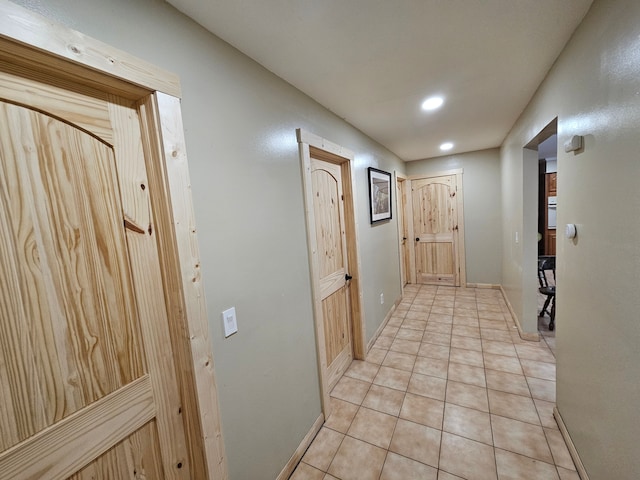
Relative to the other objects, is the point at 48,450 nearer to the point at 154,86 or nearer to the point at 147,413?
the point at 147,413

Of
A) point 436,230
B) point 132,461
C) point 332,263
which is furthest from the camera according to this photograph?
point 436,230

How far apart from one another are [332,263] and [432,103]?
1.59m

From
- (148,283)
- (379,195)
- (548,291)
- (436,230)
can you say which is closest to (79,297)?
(148,283)

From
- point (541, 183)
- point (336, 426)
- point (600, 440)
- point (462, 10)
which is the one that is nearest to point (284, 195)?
point (462, 10)

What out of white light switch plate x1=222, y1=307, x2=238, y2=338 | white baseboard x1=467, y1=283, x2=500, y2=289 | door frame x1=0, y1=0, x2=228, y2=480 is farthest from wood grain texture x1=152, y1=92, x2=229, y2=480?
white baseboard x1=467, y1=283, x2=500, y2=289

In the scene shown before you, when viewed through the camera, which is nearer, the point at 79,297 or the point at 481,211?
the point at 79,297

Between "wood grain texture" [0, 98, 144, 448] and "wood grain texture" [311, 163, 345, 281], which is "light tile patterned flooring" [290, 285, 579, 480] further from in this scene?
"wood grain texture" [0, 98, 144, 448]

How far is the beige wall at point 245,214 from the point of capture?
0.97 meters

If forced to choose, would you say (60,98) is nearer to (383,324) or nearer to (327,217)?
(327,217)

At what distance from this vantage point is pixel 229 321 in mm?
1193

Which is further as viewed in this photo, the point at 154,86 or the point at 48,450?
the point at 154,86

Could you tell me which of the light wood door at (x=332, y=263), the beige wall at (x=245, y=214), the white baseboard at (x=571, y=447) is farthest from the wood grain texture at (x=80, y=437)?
the white baseboard at (x=571, y=447)

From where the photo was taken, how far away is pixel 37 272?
721mm

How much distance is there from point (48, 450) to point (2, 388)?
230mm
